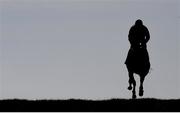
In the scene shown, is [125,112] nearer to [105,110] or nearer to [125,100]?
[105,110]

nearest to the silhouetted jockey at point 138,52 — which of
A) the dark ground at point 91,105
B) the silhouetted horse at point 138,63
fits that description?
the silhouetted horse at point 138,63

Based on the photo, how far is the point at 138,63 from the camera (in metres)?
27.8

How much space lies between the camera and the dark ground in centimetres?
2317

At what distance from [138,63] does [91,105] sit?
4.69 meters

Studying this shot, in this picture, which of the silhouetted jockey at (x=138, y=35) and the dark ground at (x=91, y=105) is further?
the silhouetted jockey at (x=138, y=35)

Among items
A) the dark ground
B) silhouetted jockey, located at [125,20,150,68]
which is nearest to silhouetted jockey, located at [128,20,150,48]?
silhouetted jockey, located at [125,20,150,68]

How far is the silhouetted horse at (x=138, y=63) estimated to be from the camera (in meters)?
27.3

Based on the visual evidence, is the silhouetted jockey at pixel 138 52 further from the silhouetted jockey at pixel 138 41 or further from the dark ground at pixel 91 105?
the dark ground at pixel 91 105

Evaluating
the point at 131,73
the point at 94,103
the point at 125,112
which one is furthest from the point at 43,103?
the point at 131,73

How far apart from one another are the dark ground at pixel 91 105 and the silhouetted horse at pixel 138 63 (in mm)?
2878

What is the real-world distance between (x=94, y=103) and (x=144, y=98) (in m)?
2.16

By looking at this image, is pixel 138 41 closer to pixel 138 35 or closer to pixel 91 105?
pixel 138 35

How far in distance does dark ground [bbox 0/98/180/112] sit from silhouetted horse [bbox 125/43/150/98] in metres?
2.88

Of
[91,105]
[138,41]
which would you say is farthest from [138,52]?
[91,105]
